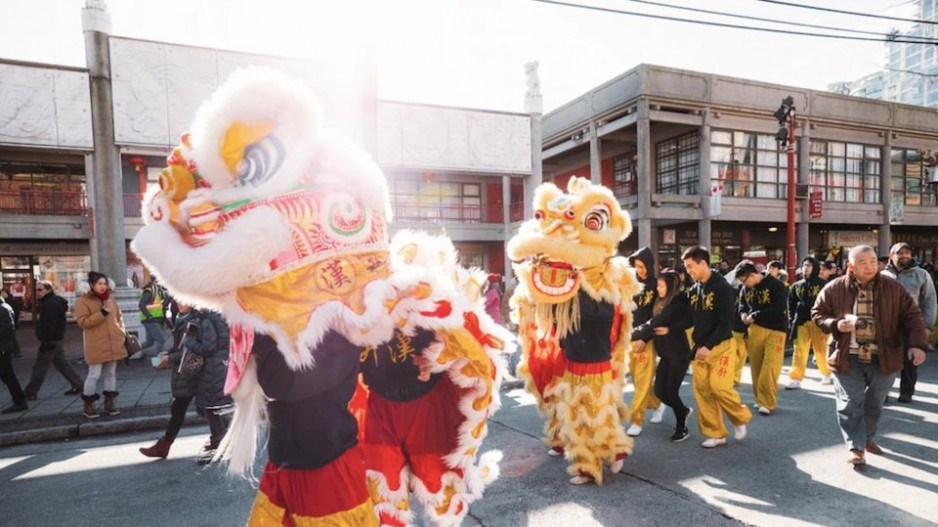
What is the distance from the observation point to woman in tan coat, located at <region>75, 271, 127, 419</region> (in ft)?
19.9

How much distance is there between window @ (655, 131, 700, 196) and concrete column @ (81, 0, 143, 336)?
18.4 metres

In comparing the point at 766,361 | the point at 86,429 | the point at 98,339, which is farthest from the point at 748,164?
the point at 86,429

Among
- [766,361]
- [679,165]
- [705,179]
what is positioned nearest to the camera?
[766,361]

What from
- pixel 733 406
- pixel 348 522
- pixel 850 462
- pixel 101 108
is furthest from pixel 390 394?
pixel 101 108

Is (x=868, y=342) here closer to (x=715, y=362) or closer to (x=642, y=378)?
(x=715, y=362)

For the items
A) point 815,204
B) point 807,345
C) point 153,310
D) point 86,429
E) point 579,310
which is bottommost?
point 86,429

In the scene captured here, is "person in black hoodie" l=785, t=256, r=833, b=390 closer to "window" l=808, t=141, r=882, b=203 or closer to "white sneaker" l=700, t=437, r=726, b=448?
"white sneaker" l=700, t=437, r=726, b=448

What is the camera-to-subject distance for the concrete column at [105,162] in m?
10.6

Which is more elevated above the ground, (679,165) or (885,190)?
(679,165)

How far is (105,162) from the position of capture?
11023 millimetres

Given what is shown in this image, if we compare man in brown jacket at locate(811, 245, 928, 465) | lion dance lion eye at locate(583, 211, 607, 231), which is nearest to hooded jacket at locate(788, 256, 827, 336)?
man in brown jacket at locate(811, 245, 928, 465)

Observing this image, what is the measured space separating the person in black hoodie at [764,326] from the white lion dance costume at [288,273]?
212 inches

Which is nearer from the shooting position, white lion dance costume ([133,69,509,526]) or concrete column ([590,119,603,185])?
white lion dance costume ([133,69,509,526])

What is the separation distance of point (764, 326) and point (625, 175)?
17159 mm
